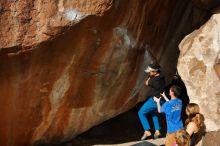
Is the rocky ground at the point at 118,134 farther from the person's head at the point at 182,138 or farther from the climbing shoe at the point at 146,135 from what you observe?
the person's head at the point at 182,138

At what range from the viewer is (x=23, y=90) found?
24.9ft

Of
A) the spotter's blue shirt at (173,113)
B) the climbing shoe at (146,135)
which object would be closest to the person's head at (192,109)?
the spotter's blue shirt at (173,113)

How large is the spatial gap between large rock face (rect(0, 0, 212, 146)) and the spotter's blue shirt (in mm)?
1026

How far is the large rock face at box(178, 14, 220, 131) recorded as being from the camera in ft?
26.5

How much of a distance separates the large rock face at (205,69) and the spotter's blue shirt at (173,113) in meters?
0.43

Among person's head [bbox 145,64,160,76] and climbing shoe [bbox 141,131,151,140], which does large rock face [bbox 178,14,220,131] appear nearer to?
person's head [bbox 145,64,160,76]

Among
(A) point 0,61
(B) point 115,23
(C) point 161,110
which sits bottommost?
(C) point 161,110

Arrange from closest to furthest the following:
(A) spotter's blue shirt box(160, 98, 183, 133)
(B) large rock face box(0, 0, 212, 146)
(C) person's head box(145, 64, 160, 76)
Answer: (B) large rock face box(0, 0, 212, 146) < (A) spotter's blue shirt box(160, 98, 183, 133) < (C) person's head box(145, 64, 160, 76)

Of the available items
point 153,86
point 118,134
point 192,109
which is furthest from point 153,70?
point 118,134

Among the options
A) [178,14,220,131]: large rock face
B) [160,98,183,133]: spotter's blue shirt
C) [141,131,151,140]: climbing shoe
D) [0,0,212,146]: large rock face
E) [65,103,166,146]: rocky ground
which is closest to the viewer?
[0,0,212,146]: large rock face

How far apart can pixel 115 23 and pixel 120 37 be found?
0.35 m

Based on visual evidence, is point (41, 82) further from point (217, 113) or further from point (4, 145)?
point (217, 113)

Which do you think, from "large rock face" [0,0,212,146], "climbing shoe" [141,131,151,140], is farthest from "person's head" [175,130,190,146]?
"large rock face" [0,0,212,146]

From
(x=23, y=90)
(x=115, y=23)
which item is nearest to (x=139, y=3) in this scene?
(x=115, y=23)
